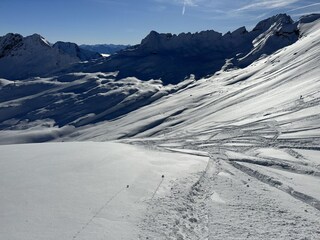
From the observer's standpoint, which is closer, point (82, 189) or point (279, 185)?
point (82, 189)

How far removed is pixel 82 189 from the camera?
41.9 ft

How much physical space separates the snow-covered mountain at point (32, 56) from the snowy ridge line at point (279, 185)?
426 ft

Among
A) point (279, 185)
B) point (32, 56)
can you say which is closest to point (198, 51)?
point (32, 56)

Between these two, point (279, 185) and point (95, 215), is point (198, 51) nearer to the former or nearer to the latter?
point (279, 185)

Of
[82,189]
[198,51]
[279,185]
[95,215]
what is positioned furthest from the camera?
[198,51]

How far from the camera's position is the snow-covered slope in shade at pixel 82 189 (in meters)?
9.61

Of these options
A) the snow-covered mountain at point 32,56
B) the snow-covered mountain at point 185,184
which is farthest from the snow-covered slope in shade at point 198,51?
the snow-covered mountain at point 185,184

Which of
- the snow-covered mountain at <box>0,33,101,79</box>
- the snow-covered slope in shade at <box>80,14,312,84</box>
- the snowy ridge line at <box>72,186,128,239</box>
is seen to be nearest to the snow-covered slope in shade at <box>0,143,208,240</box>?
the snowy ridge line at <box>72,186,128,239</box>

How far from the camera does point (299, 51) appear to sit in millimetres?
71938

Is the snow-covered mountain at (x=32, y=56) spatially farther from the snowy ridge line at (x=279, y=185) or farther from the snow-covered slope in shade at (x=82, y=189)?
the snowy ridge line at (x=279, y=185)

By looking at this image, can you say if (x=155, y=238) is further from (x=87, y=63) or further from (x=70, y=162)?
(x=87, y=63)

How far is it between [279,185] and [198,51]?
378 feet

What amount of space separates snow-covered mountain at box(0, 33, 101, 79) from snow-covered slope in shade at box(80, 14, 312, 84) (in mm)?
32696

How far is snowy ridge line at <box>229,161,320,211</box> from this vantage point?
11.6 metres
